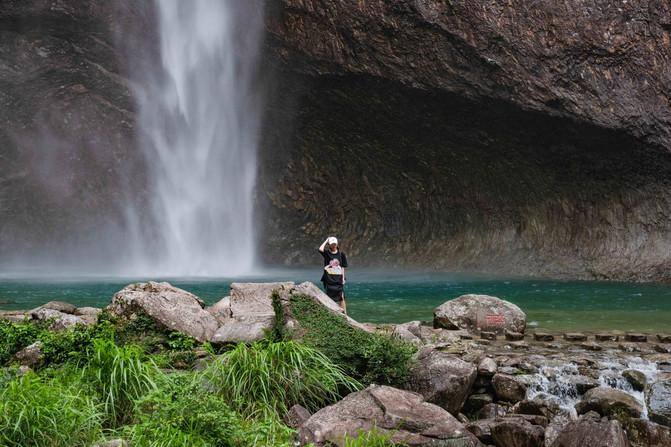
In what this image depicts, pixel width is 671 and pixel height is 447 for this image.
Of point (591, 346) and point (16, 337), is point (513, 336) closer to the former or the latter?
point (591, 346)

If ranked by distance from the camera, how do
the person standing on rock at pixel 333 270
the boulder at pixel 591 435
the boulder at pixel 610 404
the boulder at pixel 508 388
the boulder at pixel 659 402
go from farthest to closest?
the person standing on rock at pixel 333 270 < the boulder at pixel 508 388 < the boulder at pixel 659 402 < the boulder at pixel 610 404 < the boulder at pixel 591 435

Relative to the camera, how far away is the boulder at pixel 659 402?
7508 millimetres

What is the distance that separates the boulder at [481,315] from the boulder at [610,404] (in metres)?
4.13

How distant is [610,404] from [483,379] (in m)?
1.51

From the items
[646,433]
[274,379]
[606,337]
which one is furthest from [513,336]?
[274,379]

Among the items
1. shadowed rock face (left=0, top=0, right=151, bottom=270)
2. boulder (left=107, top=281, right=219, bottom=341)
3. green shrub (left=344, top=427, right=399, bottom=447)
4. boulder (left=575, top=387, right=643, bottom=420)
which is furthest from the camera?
shadowed rock face (left=0, top=0, right=151, bottom=270)

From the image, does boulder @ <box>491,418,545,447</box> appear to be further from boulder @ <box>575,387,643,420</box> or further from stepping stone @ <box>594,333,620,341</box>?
stepping stone @ <box>594,333,620,341</box>

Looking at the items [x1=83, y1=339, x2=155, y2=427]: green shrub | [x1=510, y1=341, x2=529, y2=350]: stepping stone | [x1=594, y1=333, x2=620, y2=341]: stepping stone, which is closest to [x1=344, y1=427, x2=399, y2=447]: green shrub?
[x1=83, y1=339, x2=155, y2=427]: green shrub

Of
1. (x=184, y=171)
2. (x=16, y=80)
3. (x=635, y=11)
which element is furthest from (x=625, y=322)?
(x=16, y=80)

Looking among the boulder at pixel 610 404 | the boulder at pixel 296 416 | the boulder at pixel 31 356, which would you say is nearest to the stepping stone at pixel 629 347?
the boulder at pixel 610 404

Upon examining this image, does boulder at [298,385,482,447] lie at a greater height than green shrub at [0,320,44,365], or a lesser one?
lesser

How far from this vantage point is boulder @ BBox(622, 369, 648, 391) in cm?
849

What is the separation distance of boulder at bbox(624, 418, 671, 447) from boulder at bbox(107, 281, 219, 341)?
17.3 ft

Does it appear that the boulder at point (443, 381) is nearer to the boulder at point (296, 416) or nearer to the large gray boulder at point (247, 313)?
the boulder at point (296, 416)
